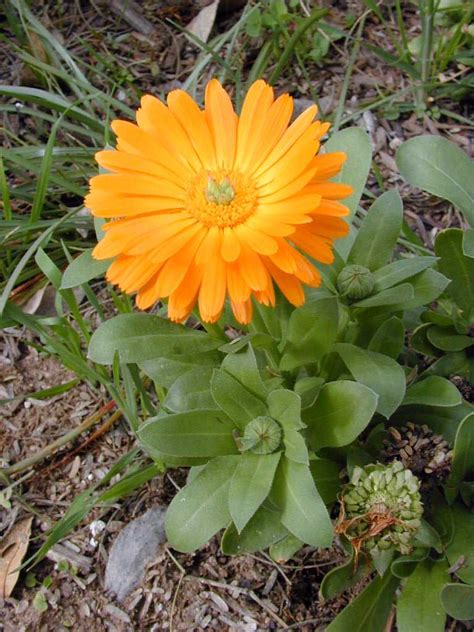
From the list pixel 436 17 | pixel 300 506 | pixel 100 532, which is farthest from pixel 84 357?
pixel 436 17

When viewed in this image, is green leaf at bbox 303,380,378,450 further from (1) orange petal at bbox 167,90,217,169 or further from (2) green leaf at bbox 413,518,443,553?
(1) orange petal at bbox 167,90,217,169

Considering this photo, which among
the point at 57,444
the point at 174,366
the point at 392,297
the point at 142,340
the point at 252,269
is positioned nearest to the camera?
the point at 252,269

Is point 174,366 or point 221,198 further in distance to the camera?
point 174,366

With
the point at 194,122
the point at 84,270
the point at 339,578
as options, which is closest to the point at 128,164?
the point at 194,122

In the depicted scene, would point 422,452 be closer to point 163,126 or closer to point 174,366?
point 174,366

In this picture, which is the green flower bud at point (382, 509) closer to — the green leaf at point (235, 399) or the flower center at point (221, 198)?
the green leaf at point (235, 399)

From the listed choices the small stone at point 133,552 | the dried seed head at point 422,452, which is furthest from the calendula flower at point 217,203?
the small stone at point 133,552


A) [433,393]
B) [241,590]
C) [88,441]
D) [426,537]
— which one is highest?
[433,393]
